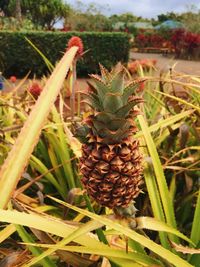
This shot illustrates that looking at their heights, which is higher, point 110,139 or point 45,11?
point 45,11

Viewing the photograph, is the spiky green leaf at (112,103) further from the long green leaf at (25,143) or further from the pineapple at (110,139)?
the long green leaf at (25,143)

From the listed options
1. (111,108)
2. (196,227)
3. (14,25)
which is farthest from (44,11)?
(111,108)

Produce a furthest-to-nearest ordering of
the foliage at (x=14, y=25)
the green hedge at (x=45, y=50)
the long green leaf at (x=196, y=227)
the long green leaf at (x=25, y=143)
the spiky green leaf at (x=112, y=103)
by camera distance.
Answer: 1. the foliage at (x=14, y=25)
2. the green hedge at (x=45, y=50)
3. the long green leaf at (x=196, y=227)
4. the spiky green leaf at (x=112, y=103)
5. the long green leaf at (x=25, y=143)

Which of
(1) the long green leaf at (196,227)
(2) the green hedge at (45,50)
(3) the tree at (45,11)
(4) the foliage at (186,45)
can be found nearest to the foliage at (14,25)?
(2) the green hedge at (45,50)

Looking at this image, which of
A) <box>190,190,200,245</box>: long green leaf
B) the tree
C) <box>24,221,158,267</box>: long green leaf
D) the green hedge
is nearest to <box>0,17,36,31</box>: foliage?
the green hedge

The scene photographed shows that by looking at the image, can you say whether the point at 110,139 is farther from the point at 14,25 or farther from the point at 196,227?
the point at 14,25

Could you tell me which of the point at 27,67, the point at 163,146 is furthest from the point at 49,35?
the point at 163,146

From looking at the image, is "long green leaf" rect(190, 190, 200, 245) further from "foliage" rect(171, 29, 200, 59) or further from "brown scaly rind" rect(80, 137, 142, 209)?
"foliage" rect(171, 29, 200, 59)
